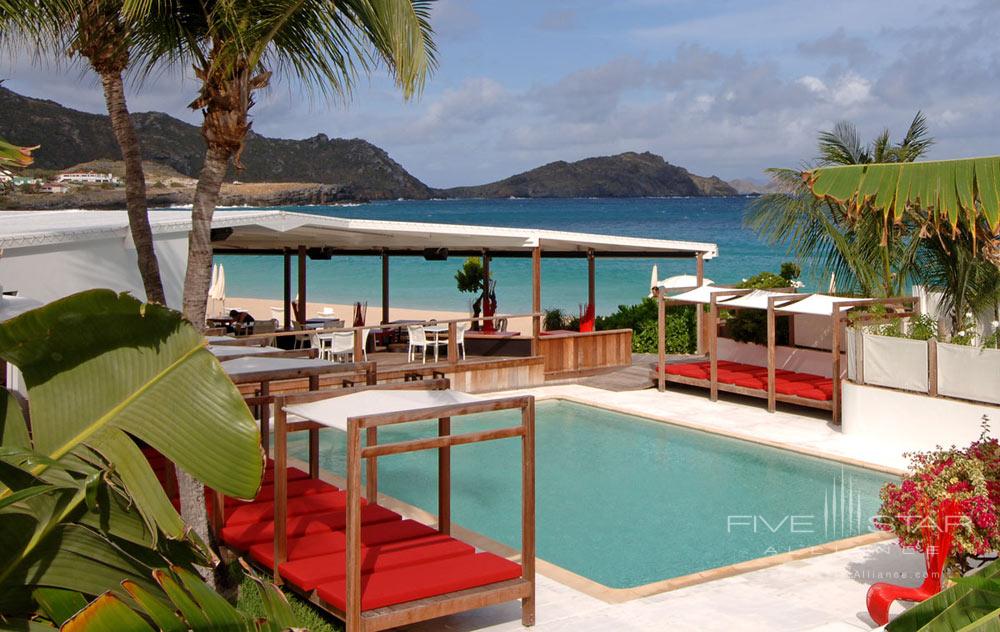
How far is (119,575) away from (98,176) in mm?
37809

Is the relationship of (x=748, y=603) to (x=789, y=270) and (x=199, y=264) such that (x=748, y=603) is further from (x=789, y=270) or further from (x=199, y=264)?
(x=789, y=270)

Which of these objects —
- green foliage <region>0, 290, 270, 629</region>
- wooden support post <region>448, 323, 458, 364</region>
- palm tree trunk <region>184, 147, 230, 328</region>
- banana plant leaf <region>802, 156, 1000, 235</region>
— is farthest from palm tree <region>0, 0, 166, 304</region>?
wooden support post <region>448, 323, 458, 364</region>

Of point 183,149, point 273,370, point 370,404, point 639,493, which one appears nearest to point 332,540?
point 370,404

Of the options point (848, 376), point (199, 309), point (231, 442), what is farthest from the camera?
point (848, 376)

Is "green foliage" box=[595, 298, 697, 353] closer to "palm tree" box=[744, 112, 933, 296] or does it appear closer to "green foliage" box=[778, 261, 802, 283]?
"green foliage" box=[778, 261, 802, 283]

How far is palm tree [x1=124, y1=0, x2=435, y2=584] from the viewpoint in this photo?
5613 millimetres

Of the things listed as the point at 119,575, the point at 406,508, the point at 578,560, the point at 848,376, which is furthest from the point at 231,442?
the point at 848,376

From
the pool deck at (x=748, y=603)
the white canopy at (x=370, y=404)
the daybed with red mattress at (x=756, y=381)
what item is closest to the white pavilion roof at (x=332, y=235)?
the daybed with red mattress at (x=756, y=381)

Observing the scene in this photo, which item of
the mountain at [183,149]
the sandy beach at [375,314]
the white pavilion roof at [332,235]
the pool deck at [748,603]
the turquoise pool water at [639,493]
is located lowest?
the turquoise pool water at [639,493]

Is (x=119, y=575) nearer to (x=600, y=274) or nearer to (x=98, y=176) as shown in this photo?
(x=98, y=176)

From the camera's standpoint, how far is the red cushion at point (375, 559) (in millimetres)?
6473

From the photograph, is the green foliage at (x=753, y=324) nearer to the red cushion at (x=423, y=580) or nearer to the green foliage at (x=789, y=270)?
the green foliage at (x=789, y=270)

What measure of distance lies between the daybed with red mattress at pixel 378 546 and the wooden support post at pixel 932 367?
717 cm

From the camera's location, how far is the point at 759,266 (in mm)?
70000
